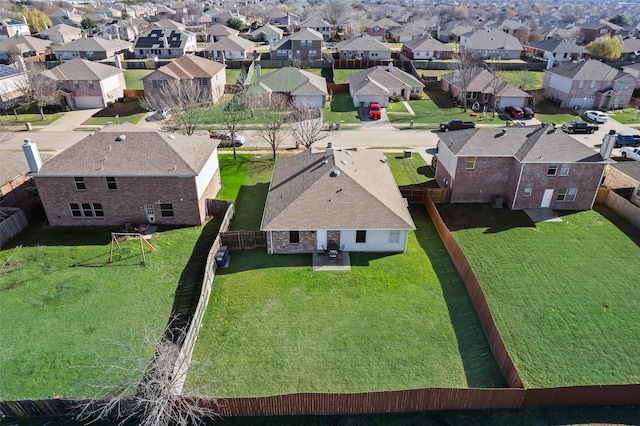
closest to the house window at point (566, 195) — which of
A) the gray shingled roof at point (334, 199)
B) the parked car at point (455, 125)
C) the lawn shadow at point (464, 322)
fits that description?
the lawn shadow at point (464, 322)

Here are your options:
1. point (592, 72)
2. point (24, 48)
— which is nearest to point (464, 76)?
point (592, 72)

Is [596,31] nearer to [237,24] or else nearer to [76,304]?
[237,24]

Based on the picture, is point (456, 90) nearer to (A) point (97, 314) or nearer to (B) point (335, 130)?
(B) point (335, 130)

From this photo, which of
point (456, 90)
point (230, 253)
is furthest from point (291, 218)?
point (456, 90)

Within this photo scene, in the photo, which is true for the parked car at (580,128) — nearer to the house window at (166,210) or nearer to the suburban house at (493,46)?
the suburban house at (493,46)

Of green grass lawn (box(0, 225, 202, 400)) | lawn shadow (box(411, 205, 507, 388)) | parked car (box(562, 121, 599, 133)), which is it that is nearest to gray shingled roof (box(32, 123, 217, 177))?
green grass lawn (box(0, 225, 202, 400))
